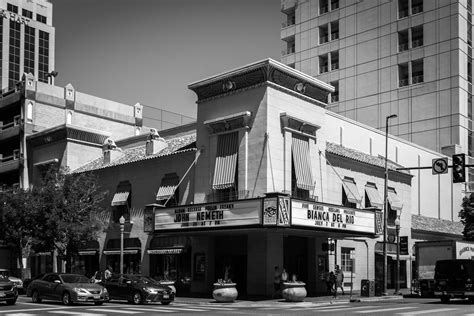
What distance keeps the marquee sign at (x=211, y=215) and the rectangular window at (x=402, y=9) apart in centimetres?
5145

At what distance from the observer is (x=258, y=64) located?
3747cm

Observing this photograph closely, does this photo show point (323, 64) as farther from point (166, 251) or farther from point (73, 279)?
point (73, 279)

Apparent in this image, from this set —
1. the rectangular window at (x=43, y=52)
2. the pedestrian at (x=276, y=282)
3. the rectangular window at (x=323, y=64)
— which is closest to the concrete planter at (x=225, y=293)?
the pedestrian at (x=276, y=282)

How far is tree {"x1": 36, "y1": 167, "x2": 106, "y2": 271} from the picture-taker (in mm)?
43438

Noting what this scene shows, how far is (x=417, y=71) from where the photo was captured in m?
77.6

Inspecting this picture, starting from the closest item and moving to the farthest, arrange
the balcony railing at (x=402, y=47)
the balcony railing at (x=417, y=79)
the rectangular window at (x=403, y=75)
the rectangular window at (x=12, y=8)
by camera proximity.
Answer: the balcony railing at (x=417, y=79) → the rectangular window at (x=403, y=75) → the balcony railing at (x=402, y=47) → the rectangular window at (x=12, y=8)

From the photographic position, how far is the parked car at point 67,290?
30672 mm

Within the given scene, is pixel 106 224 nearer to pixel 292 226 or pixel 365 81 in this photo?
pixel 292 226

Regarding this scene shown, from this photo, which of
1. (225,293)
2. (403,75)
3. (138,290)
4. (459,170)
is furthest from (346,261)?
(403,75)

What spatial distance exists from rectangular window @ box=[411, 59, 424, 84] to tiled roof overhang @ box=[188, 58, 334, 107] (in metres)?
38.0

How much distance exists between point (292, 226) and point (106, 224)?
19383mm

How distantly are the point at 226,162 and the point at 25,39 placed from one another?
459 feet

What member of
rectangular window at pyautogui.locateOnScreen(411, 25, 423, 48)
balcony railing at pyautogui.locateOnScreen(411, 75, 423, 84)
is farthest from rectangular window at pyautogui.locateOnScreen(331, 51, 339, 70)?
balcony railing at pyautogui.locateOnScreen(411, 75, 423, 84)

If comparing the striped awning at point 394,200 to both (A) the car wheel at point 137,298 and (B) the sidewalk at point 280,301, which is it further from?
(A) the car wheel at point 137,298
